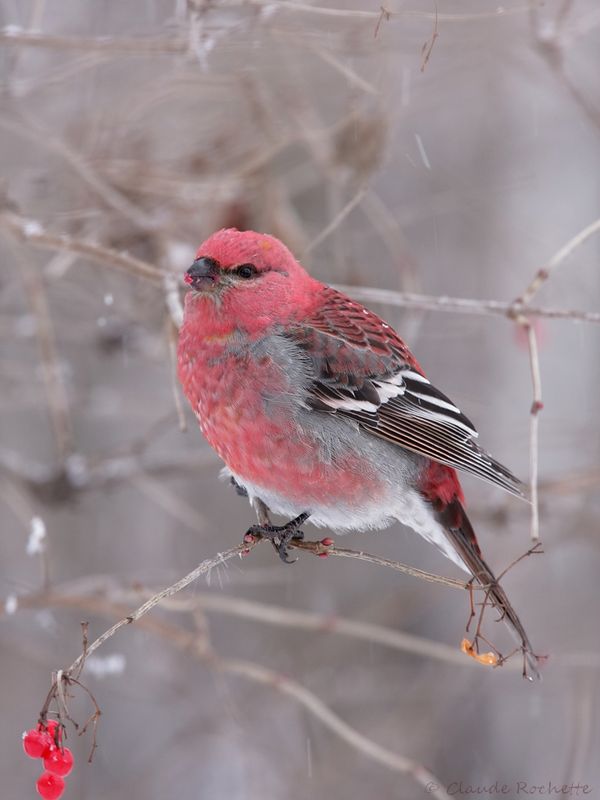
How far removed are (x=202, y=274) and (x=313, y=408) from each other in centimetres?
60

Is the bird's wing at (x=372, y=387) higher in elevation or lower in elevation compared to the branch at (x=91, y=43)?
lower

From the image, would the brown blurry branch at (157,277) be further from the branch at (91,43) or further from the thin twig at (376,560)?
the thin twig at (376,560)

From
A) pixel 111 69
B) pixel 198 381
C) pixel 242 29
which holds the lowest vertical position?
pixel 198 381

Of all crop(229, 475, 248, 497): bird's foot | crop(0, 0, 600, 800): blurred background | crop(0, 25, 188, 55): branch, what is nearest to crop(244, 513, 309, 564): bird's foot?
crop(0, 0, 600, 800): blurred background

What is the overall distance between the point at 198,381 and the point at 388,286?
3.08 metres

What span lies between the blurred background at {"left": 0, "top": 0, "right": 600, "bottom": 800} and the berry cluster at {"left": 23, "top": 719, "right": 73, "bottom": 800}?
0.69 meters

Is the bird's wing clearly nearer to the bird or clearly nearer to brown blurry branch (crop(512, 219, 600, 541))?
the bird

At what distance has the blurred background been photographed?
365 centimetres

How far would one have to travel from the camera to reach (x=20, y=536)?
6.39 m

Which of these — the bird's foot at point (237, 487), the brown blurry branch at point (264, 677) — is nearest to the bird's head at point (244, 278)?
the bird's foot at point (237, 487)

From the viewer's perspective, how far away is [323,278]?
4.95m

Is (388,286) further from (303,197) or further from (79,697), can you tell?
(79,697)

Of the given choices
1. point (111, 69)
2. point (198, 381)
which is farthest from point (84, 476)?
point (111, 69)

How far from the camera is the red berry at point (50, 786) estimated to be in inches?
93.4
